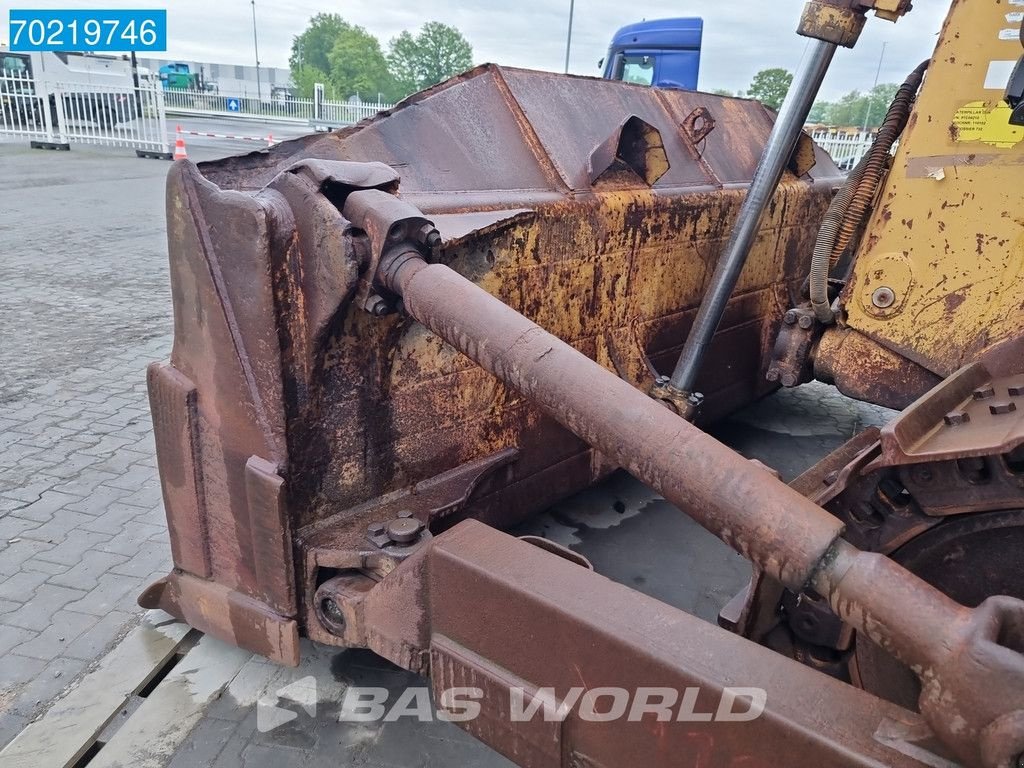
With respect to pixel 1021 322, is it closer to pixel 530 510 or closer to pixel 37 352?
pixel 530 510

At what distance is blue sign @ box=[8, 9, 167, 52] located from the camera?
1911 centimetres

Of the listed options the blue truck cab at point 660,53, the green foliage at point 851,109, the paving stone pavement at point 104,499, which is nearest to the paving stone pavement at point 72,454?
the paving stone pavement at point 104,499

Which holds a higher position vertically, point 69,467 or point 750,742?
point 750,742

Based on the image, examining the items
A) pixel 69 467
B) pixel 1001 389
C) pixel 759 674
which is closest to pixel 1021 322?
pixel 1001 389

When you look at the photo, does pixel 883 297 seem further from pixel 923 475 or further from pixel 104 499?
pixel 104 499

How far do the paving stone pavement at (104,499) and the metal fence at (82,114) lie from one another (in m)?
10.8

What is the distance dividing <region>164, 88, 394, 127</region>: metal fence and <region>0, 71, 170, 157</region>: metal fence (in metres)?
13.7

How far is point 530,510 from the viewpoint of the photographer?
2.90 m

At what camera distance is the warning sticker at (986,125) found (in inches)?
76.4

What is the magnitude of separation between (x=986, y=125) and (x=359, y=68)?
70.0 metres

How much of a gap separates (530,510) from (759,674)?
160cm

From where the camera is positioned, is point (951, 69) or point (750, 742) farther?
point (951, 69)

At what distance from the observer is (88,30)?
20.0 meters

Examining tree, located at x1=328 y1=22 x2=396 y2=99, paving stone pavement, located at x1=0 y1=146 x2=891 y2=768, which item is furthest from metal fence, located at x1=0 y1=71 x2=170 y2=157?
tree, located at x1=328 y1=22 x2=396 y2=99
